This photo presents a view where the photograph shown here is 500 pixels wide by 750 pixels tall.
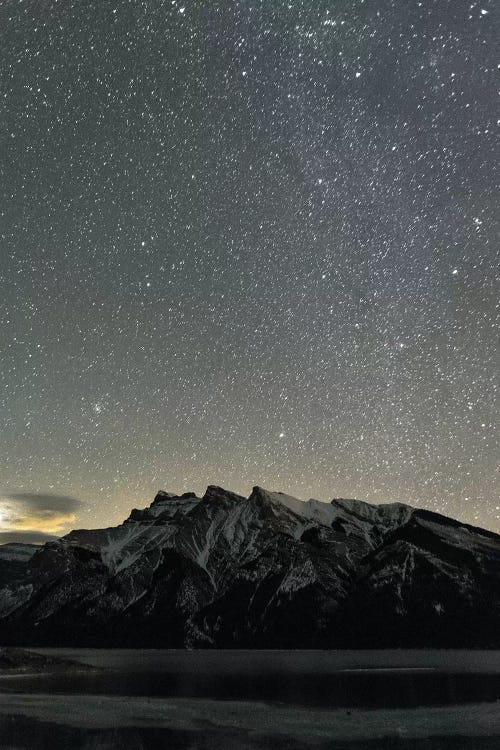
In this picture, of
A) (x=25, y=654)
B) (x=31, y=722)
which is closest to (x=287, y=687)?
(x=31, y=722)

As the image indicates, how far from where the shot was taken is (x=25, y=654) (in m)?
143

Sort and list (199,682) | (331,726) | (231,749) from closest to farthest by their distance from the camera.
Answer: (231,749), (331,726), (199,682)

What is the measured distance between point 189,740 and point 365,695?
41.6 m

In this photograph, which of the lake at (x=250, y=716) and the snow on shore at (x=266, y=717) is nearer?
Result: the lake at (x=250, y=716)

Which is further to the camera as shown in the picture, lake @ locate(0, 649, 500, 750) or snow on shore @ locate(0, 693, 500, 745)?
snow on shore @ locate(0, 693, 500, 745)

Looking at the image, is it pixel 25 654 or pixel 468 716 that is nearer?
pixel 468 716

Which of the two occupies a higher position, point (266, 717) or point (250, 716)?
point (266, 717)

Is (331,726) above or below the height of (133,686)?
above

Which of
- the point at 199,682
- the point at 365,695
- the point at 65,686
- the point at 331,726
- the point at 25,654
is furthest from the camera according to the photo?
the point at 25,654

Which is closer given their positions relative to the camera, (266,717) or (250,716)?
(266,717)

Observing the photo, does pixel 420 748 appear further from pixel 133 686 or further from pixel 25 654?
pixel 25 654

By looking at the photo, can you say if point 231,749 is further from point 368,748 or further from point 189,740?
point 368,748

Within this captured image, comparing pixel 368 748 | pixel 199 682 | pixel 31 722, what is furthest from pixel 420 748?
pixel 199 682

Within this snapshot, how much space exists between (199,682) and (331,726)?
61.4 meters
